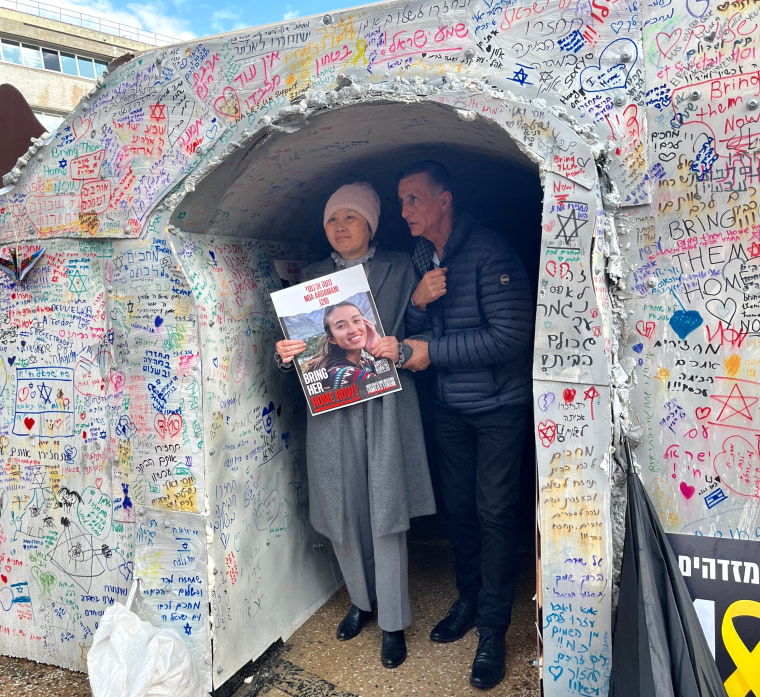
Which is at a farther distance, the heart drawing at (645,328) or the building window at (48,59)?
the building window at (48,59)

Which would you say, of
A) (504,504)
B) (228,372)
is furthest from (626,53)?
(228,372)

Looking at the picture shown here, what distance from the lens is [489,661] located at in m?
2.72

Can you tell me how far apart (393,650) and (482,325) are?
5.36ft

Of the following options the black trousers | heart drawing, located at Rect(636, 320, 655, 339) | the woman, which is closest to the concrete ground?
the black trousers

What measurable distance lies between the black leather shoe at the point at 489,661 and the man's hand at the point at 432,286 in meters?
1.57

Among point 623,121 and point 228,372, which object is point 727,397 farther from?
point 228,372

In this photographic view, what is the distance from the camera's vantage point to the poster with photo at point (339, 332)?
2.82 meters

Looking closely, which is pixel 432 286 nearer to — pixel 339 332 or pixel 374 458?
pixel 339 332

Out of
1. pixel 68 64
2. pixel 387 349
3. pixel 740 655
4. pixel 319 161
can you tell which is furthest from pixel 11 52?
pixel 740 655

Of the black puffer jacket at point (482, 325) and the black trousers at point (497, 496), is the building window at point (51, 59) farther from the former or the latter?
the black trousers at point (497, 496)

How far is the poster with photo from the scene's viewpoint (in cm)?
282

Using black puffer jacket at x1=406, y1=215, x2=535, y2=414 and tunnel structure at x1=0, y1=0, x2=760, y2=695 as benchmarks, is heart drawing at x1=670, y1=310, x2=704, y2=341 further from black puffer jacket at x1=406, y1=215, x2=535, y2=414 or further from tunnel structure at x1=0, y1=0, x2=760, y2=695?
black puffer jacket at x1=406, y1=215, x2=535, y2=414

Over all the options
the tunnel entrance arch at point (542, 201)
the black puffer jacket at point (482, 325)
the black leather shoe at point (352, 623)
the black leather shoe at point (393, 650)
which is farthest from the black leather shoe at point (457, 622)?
the black puffer jacket at point (482, 325)

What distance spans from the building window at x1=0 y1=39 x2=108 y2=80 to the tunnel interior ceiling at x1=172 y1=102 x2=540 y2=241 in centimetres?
2047
